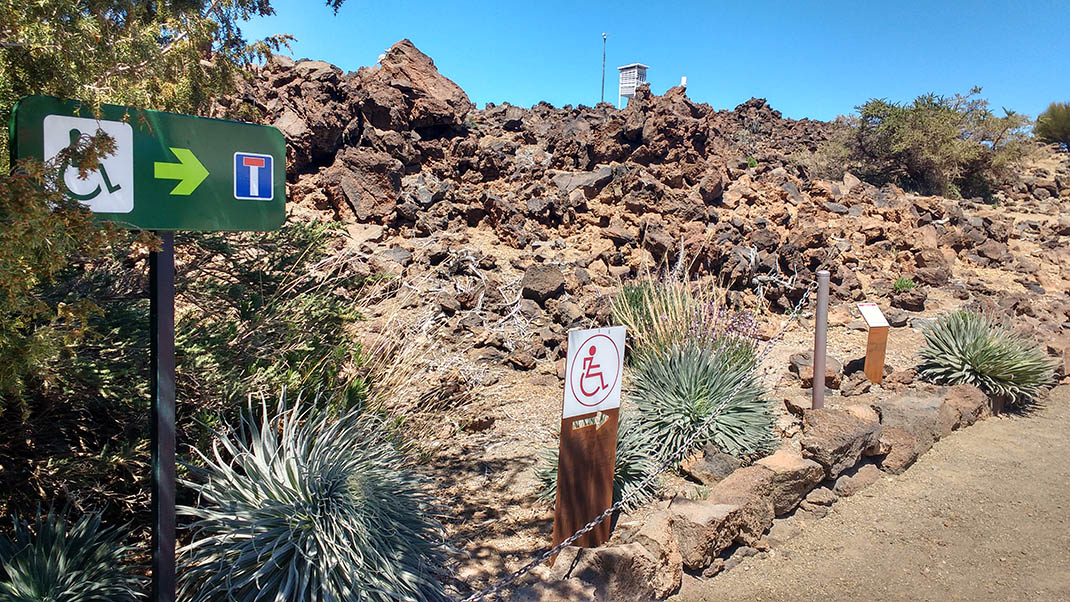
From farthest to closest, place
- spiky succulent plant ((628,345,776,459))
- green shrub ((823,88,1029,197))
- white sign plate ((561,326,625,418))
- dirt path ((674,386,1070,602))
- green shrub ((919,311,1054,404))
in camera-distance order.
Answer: green shrub ((823,88,1029,197)) < green shrub ((919,311,1054,404)) < spiky succulent plant ((628,345,776,459)) < dirt path ((674,386,1070,602)) < white sign plate ((561,326,625,418))

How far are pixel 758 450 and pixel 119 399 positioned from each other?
4231mm

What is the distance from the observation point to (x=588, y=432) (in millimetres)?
3893

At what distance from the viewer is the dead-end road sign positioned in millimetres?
3750

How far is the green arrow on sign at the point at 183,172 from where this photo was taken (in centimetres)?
259

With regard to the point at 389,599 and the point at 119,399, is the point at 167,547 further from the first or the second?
the point at 119,399

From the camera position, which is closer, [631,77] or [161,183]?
[161,183]

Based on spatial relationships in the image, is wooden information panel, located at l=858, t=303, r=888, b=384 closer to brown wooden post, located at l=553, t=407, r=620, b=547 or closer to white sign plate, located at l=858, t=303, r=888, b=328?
white sign plate, located at l=858, t=303, r=888, b=328

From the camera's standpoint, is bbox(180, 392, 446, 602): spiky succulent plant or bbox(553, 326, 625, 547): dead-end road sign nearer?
bbox(180, 392, 446, 602): spiky succulent plant

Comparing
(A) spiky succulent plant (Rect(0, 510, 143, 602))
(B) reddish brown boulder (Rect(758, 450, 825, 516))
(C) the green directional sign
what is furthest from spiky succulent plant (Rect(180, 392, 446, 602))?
(B) reddish brown boulder (Rect(758, 450, 825, 516))

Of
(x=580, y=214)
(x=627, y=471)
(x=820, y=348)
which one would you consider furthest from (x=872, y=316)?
(x=580, y=214)

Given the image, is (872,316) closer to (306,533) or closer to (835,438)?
(835,438)

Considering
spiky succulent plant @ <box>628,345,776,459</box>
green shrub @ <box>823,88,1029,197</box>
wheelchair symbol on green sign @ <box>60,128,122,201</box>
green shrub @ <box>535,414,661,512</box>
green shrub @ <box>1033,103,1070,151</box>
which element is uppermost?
green shrub @ <box>1033,103,1070,151</box>

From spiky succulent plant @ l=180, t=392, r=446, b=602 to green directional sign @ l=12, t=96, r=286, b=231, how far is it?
1.15m

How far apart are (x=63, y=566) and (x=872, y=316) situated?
24.1 feet
